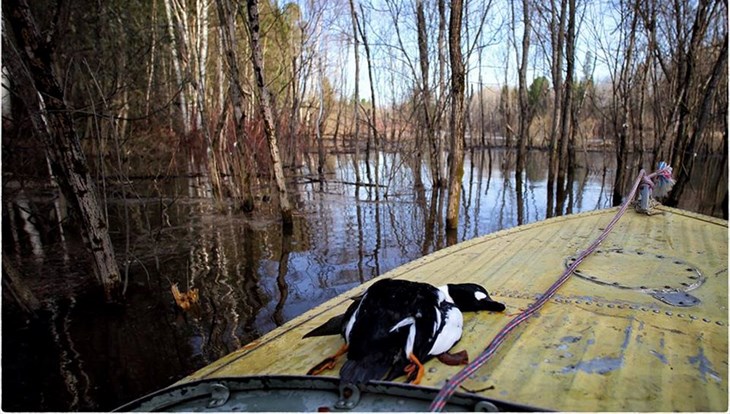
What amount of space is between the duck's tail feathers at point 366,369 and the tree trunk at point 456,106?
5.62 m

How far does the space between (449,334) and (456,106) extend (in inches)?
215

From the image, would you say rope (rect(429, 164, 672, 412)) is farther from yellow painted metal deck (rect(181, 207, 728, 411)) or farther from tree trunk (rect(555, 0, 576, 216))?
tree trunk (rect(555, 0, 576, 216))

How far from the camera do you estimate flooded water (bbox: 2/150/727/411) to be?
3.06m

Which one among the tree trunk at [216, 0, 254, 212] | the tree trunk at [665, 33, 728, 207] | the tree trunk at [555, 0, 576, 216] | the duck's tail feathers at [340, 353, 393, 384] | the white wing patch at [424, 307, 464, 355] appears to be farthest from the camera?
the tree trunk at [555, 0, 576, 216]

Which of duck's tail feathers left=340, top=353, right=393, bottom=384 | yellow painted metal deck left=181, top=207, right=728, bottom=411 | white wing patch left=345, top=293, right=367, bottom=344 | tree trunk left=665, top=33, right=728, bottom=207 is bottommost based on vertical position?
yellow painted metal deck left=181, top=207, right=728, bottom=411

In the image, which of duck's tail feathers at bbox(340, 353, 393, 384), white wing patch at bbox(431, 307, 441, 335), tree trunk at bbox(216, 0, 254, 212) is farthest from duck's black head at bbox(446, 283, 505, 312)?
tree trunk at bbox(216, 0, 254, 212)

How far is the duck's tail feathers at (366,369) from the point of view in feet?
5.13

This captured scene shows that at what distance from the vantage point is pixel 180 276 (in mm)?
4832

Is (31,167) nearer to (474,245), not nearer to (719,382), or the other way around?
(474,245)

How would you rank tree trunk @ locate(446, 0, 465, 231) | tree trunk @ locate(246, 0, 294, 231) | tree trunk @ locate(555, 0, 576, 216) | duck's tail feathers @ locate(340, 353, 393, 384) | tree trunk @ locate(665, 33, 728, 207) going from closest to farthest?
duck's tail feathers @ locate(340, 353, 393, 384) → tree trunk @ locate(246, 0, 294, 231) → tree trunk @ locate(446, 0, 465, 231) → tree trunk @ locate(665, 33, 728, 207) → tree trunk @ locate(555, 0, 576, 216)

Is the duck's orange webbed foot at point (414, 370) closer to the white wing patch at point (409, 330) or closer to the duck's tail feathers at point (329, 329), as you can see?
the white wing patch at point (409, 330)

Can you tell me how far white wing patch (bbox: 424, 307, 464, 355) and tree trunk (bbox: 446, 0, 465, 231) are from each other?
5199 millimetres

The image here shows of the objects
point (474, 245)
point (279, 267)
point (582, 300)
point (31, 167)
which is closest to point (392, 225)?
point (279, 267)

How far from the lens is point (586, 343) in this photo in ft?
6.34
